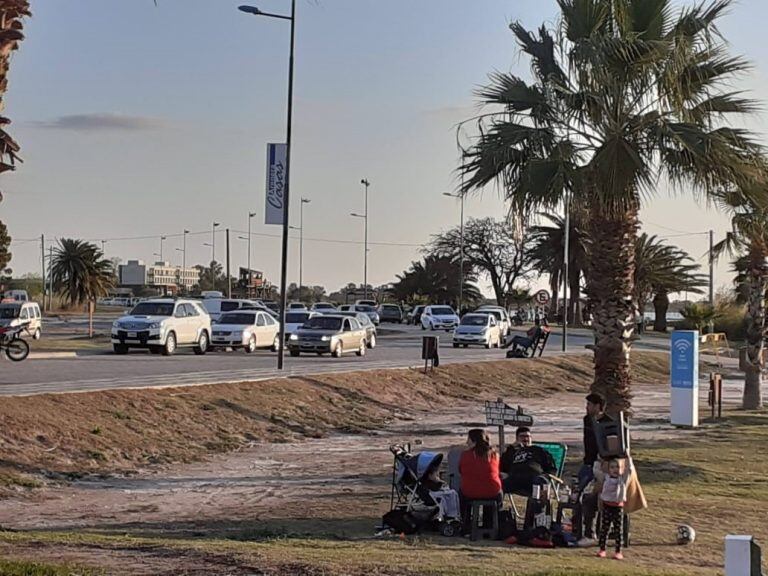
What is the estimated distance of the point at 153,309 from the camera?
33.4m

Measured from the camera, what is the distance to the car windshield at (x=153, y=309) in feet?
109

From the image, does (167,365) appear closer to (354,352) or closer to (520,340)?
(354,352)

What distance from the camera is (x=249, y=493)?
15031 millimetres

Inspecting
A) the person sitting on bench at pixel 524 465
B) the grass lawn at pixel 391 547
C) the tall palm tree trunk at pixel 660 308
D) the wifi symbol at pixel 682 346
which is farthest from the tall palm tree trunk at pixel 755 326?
the tall palm tree trunk at pixel 660 308

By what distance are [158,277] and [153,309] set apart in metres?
128

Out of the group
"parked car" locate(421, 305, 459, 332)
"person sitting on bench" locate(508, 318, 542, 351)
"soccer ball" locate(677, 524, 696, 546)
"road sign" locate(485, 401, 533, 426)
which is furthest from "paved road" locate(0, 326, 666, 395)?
"parked car" locate(421, 305, 459, 332)

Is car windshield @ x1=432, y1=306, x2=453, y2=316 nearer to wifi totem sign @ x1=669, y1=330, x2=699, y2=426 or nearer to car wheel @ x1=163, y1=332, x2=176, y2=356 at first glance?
car wheel @ x1=163, y1=332, x2=176, y2=356

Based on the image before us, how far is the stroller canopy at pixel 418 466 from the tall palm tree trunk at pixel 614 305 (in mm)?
6267

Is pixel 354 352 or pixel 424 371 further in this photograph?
pixel 354 352

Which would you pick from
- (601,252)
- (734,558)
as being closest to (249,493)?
(601,252)

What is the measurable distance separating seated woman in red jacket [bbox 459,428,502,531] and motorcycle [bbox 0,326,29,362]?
19560mm

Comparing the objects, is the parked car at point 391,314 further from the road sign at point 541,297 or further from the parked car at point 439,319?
the road sign at point 541,297

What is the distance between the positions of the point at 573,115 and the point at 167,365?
48.4 feet

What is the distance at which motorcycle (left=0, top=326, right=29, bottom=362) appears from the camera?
28016 mm
